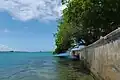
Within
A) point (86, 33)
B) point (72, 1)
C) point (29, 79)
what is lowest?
point (29, 79)

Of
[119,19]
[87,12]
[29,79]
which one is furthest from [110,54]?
[119,19]

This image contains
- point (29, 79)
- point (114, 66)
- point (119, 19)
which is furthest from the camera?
point (119, 19)

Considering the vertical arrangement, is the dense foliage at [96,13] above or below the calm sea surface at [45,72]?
above

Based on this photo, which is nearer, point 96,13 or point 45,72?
point 96,13

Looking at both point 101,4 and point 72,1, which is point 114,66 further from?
point 72,1

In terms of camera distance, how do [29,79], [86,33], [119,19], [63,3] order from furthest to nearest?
[86,33] → [63,3] → [119,19] → [29,79]

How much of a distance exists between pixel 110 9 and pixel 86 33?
25.8 feet

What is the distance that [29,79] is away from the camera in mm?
20062

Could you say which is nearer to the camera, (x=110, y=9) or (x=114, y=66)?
(x=114, y=66)

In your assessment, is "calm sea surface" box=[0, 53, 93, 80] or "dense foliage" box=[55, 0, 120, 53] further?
"dense foliage" box=[55, 0, 120, 53]

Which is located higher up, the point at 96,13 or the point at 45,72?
the point at 96,13

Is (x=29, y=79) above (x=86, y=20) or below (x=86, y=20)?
below

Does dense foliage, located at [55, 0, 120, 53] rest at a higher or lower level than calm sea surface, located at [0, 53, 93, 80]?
higher

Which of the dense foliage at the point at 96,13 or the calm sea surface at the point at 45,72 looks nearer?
the calm sea surface at the point at 45,72
